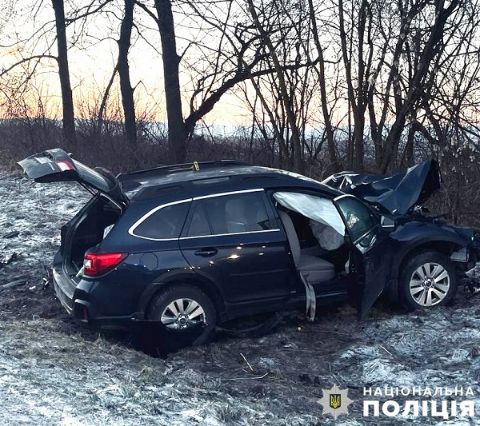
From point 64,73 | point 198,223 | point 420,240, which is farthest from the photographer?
point 64,73

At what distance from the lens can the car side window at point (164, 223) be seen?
20.3 feet

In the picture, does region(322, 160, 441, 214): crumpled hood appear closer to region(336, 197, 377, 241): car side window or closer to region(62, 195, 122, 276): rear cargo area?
region(336, 197, 377, 241): car side window

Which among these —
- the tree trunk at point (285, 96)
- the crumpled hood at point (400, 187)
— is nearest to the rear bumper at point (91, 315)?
the crumpled hood at point (400, 187)

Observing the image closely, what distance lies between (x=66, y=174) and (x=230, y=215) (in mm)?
1565

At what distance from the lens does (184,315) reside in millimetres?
6238

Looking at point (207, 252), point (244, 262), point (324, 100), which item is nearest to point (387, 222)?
point (244, 262)

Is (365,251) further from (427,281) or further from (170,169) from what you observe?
(170,169)

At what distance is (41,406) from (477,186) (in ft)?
28.8

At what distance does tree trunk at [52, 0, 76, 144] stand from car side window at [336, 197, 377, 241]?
45.2 ft

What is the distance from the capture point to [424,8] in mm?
11453

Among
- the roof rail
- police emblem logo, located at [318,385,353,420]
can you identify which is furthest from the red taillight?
police emblem logo, located at [318,385,353,420]

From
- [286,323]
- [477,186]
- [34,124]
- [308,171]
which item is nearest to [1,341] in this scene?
[286,323]

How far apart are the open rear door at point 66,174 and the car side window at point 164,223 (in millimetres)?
300

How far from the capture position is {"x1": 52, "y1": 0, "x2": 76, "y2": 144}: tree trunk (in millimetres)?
19594
